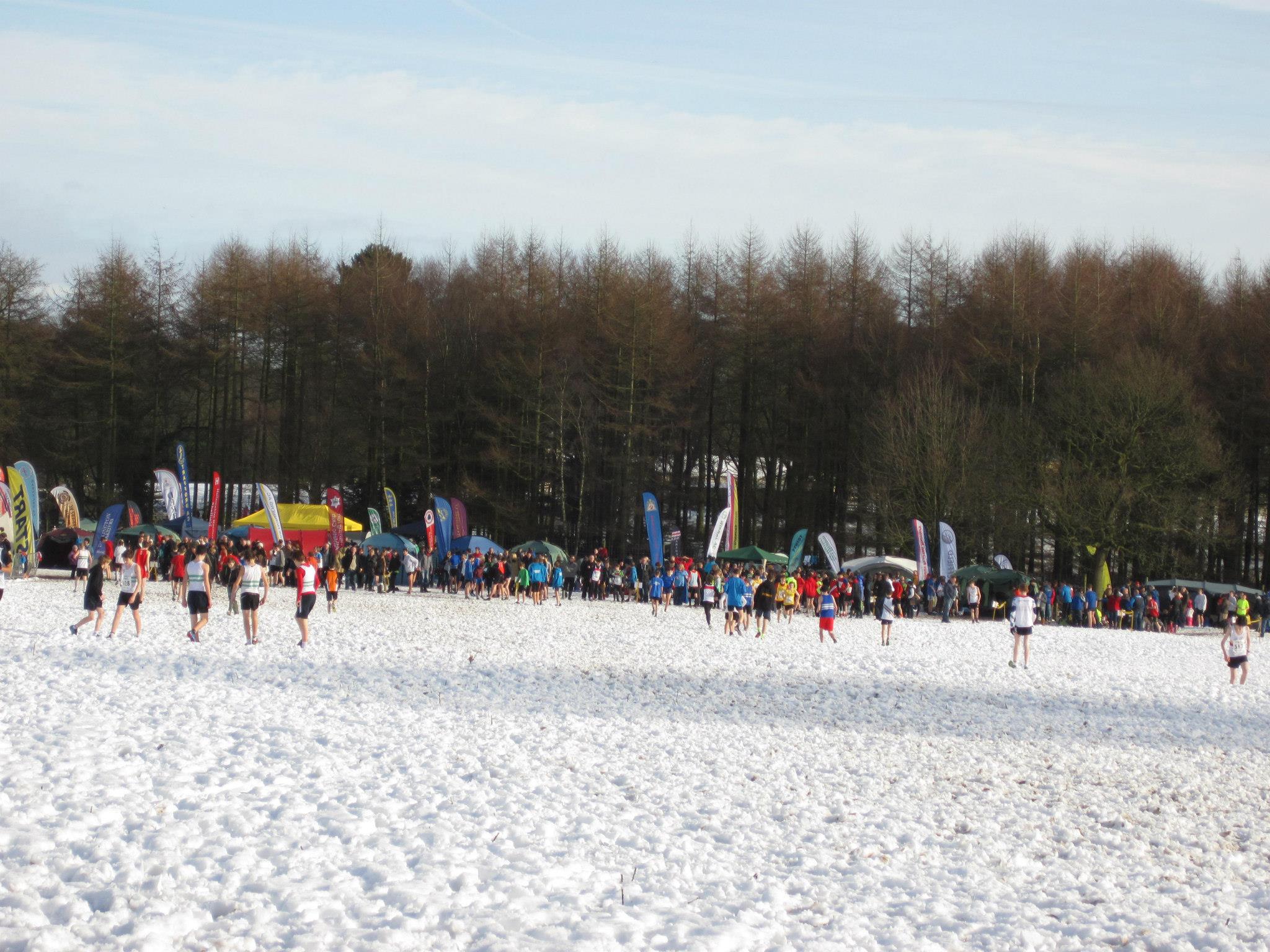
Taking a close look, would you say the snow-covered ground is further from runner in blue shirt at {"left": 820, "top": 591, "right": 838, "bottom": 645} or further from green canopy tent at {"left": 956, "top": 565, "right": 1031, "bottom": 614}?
green canopy tent at {"left": 956, "top": 565, "right": 1031, "bottom": 614}

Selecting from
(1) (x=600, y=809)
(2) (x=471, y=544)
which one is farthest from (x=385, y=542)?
(1) (x=600, y=809)

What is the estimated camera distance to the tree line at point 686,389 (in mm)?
41844

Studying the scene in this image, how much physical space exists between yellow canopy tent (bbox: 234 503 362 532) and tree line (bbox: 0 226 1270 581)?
18.6 ft

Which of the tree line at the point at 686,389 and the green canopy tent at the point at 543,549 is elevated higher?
the tree line at the point at 686,389

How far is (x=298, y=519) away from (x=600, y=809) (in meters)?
36.8

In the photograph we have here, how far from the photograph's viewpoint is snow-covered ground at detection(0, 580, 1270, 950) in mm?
6141

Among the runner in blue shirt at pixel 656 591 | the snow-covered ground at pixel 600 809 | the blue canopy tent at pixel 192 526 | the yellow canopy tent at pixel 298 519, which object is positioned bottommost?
the snow-covered ground at pixel 600 809

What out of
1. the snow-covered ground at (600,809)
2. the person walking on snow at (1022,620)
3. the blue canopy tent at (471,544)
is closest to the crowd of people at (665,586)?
the blue canopy tent at (471,544)

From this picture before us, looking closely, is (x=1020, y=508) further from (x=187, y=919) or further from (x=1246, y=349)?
(x=187, y=919)

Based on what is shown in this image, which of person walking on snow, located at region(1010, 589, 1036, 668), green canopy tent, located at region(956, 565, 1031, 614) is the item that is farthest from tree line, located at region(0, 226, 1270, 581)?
person walking on snow, located at region(1010, 589, 1036, 668)

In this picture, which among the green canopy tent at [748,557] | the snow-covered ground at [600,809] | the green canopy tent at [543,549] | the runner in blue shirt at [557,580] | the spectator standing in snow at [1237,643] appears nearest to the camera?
the snow-covered ground at [600,809]

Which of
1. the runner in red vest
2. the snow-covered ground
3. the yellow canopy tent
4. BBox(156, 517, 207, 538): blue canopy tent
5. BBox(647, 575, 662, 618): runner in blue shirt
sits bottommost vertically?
the snow-covered ground

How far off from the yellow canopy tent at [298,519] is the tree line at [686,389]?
5669 mm

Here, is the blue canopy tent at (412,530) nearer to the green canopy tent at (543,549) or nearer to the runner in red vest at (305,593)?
the green canopy tent at (543,549)
